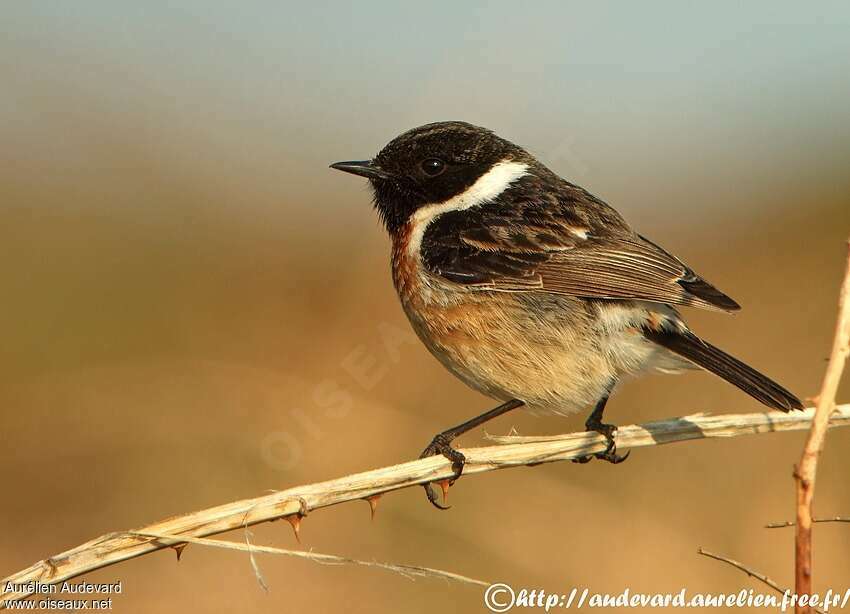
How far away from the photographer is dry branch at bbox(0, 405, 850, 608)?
2.64 m

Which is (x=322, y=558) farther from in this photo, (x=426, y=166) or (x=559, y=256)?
(x=426, y=166)

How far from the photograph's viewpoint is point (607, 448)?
415cm

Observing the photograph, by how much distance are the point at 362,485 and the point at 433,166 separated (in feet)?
9.23

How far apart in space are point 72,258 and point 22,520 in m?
3.59

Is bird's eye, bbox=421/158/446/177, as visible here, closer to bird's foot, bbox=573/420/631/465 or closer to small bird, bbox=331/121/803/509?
small bird, bbox=331/121/803/509

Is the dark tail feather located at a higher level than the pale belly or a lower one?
higher

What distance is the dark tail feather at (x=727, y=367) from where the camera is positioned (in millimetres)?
3740

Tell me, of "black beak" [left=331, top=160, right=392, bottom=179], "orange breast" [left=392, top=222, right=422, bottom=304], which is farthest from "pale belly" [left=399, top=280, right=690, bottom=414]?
"black beak" [left=331, top=160, right=392, bottom=179]

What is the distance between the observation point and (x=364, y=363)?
8172 millimetres

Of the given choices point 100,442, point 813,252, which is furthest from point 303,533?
point 813,252

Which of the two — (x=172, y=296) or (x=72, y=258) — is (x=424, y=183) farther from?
(x=72, y=258)

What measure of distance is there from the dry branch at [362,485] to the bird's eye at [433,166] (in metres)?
2.09

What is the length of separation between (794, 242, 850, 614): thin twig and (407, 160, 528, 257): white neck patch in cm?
324
